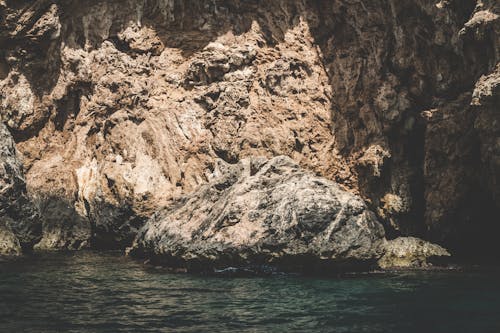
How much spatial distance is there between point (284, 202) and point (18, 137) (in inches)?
687

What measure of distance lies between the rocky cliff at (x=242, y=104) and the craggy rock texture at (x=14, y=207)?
4.14 ft

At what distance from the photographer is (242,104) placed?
28.8 metres

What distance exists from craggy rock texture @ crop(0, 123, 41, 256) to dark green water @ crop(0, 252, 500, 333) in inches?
194

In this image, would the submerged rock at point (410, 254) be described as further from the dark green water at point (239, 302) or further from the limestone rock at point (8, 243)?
the limestone rock at point (8, 243)

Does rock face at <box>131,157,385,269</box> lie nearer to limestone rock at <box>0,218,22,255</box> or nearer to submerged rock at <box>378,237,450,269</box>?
submerged rock at <box>378,237,450,269</box>

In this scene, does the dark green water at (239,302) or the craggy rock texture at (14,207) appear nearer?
the dark green water at (239,302)

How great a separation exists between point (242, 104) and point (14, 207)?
1213 centimetres

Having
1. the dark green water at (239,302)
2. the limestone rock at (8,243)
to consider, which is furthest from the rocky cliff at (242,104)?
the dark green water at (239,302)

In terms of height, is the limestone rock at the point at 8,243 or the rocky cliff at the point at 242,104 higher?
the rocky cliff at the point at 242,104

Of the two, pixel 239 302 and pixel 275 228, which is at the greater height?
pixel 275 228

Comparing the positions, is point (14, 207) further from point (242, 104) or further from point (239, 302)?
point (239, 302)

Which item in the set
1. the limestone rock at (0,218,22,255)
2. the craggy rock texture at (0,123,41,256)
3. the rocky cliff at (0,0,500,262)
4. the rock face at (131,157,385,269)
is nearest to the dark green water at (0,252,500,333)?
the rock face at (131,157,385,269)

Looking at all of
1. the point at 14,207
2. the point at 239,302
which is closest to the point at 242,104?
the point at 14,207

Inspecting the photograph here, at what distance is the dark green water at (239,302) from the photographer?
39.9ft
